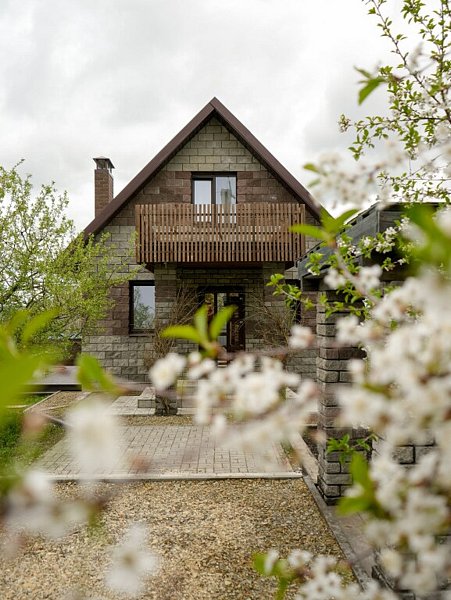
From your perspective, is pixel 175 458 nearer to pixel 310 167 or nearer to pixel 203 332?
pixel 310 167

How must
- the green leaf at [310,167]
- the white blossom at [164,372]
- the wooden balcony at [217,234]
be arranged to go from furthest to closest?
the wooden balcony at [217,234] < the green leaf at [310,167] < the white blossom at [164,372]

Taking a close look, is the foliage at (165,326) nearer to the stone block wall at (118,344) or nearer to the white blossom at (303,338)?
the stone block wall at (118,344)

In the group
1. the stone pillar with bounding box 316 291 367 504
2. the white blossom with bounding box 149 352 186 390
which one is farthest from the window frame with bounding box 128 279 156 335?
the white blossom with bounding box 149 352 186 390

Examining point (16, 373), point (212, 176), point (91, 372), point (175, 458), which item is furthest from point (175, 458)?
point (212, 176)

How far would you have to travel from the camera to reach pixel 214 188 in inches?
504

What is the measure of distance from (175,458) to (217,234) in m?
6.26

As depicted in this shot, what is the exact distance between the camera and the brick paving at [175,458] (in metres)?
5.59

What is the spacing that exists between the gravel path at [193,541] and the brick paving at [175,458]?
338 mm

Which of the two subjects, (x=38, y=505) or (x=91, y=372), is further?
(x=38, y=505)

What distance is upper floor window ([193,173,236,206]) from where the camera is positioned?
1277 cm

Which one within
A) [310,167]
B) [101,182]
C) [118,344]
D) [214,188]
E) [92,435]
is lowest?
[118,344]

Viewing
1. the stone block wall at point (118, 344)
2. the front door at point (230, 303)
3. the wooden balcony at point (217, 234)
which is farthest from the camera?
the front door at point (230, 303)

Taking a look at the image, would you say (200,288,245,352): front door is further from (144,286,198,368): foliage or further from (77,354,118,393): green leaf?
(77,354,118,393): green leaf

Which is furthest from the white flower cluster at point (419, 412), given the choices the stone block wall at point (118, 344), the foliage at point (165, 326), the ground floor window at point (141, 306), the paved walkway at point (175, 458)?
the ground floor window at point (141, 306)
